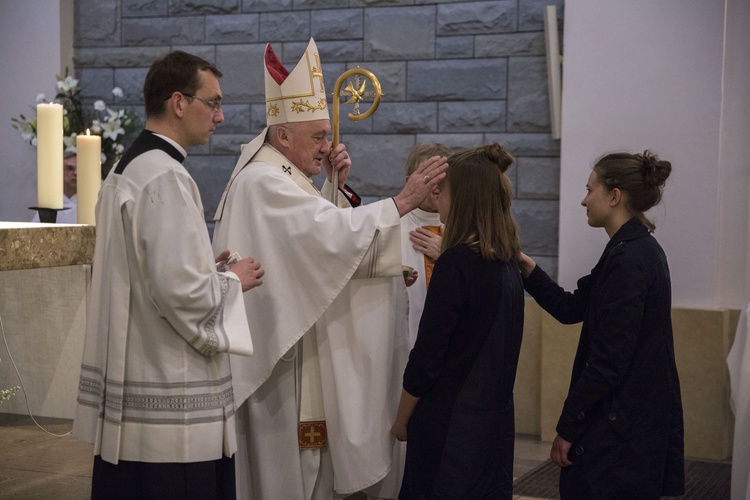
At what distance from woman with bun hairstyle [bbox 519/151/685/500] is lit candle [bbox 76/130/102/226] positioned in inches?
66.2

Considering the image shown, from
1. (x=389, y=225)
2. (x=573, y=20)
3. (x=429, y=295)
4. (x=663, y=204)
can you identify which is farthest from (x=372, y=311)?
(x=573, y=20)

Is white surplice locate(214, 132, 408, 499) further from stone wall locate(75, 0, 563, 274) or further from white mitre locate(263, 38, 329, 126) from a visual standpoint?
stone wall locate(75, 0, 563, 274)

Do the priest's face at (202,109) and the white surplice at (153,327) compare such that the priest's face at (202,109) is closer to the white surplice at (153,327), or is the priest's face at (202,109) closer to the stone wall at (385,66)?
the white surplice at (153,327)

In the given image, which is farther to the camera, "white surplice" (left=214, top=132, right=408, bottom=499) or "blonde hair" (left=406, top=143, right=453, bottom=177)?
"blonde hair" (left=406, top=143, right=453, bottom=177)

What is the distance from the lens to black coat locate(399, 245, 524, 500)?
250 cm

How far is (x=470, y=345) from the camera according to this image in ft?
8.32

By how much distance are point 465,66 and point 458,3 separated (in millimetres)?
382

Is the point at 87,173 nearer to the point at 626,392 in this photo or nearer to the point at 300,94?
the point at 300,94

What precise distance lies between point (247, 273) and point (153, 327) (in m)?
0.32

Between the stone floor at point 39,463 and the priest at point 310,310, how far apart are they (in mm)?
582

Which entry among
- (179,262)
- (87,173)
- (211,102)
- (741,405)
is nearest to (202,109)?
(211,102)

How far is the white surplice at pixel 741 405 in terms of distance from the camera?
3.43 meters

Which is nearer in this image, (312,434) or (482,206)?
(482,206)

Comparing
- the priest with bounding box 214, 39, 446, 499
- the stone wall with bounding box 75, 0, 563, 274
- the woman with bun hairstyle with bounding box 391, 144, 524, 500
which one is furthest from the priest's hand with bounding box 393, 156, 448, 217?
the stone wall with bounding box 75, 0, 563, 274
